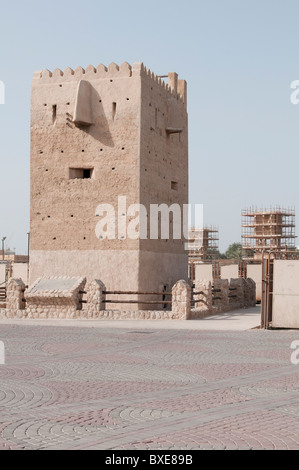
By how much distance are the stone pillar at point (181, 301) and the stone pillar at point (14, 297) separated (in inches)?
249

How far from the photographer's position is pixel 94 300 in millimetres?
23828

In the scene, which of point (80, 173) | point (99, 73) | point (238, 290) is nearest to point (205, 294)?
point (238, 290)

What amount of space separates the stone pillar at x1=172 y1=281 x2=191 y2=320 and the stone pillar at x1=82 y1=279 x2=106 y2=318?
9.20ft

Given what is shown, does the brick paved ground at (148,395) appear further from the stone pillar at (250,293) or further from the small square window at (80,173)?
the stone pillar at (250,293)

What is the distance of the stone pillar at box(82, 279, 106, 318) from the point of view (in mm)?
23688

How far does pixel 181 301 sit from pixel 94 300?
3.36m

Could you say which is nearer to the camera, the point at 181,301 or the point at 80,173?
the point at 181,301

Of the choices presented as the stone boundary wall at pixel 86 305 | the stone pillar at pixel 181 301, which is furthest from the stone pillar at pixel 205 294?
the stone pillar at pixel 181 301

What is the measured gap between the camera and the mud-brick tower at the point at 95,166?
87.5ft

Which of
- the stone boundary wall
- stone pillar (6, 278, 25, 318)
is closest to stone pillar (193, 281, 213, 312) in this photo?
the stone boundary wall

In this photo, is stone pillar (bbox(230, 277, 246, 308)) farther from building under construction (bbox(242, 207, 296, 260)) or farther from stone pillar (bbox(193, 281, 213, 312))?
building under construction (bbox(242, 207, 296, 260))

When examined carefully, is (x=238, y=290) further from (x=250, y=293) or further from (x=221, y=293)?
(x=221, y=293)

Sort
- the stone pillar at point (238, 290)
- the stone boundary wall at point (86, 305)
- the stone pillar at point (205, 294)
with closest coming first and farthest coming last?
the stone boundary wall at point (86, 305) < the stone pillar at point (205, 294) < the stone pillar at point (238, 290)

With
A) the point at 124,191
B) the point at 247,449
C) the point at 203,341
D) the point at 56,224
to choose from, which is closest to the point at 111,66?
the point at 124,191
